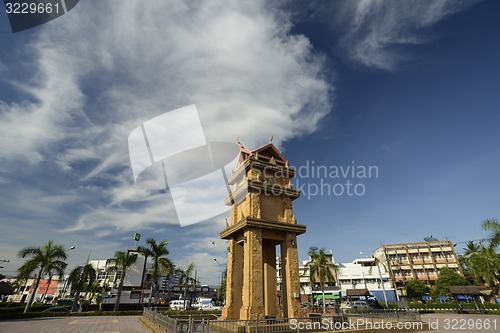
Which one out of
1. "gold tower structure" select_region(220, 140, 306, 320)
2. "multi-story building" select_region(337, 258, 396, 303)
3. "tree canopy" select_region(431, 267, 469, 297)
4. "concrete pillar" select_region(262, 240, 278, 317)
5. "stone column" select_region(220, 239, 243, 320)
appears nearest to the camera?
"gold tower structure" select_region(220, 140, 306, 320)

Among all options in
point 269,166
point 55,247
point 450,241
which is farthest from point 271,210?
point 450,241

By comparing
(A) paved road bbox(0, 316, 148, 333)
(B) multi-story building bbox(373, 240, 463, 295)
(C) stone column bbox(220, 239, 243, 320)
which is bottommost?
(A) paved road bbox(0, 316, 148, 333)

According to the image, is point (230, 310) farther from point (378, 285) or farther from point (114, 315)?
point (378, 285)

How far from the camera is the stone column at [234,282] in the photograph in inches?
730

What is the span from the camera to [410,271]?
6825cm

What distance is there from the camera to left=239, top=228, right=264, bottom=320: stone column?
54.4ft

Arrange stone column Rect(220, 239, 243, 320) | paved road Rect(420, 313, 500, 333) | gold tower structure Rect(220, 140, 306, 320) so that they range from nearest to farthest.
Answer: paved road Rect(420, 313, 500, 333)
gold tower structure Rect(220, 140, 306, 320)
stone column Rect(220, 239, 243, 320)

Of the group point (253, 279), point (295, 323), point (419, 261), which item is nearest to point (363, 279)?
point (419, 261)

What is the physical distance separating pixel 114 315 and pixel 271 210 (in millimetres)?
26503

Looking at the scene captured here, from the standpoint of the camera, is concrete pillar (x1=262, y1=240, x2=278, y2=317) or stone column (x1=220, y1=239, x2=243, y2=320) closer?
→ stone column (x1=220, y1=239, x2=243, y2=320)

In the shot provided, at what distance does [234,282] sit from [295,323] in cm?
615

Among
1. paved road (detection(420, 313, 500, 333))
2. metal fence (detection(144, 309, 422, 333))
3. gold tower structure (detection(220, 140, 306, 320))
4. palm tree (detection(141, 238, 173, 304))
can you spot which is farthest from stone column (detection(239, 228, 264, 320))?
palm tree (detection(141, 238, 173, 304))

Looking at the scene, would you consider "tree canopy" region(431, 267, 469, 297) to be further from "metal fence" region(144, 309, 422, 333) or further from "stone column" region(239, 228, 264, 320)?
"stone column" region(239, 228, 264, 320)

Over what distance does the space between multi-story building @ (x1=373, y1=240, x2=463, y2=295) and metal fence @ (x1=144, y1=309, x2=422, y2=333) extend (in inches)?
2245
